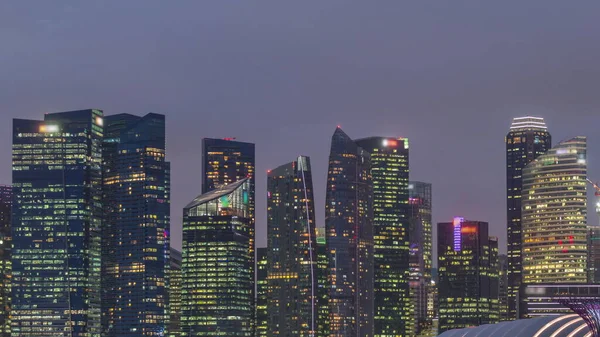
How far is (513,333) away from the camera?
7653 inches

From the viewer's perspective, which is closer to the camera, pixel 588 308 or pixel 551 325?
pixel 588 308

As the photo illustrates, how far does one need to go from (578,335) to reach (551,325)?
433cm

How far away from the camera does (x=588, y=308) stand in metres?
149

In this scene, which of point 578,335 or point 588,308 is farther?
point 578,335

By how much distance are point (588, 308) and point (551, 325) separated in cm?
4421

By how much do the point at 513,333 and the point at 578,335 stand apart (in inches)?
354

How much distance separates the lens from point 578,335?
189250 mm

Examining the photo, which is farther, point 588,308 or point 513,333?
point 513,333

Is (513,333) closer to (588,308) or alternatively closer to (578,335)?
(578,335)

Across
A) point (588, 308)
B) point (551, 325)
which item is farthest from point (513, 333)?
point (588, 308)

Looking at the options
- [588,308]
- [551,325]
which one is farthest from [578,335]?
[588,308]

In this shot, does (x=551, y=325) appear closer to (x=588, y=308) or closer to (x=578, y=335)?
(x=578, y=335)

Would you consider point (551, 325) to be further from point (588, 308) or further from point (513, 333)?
point (588, 308)
